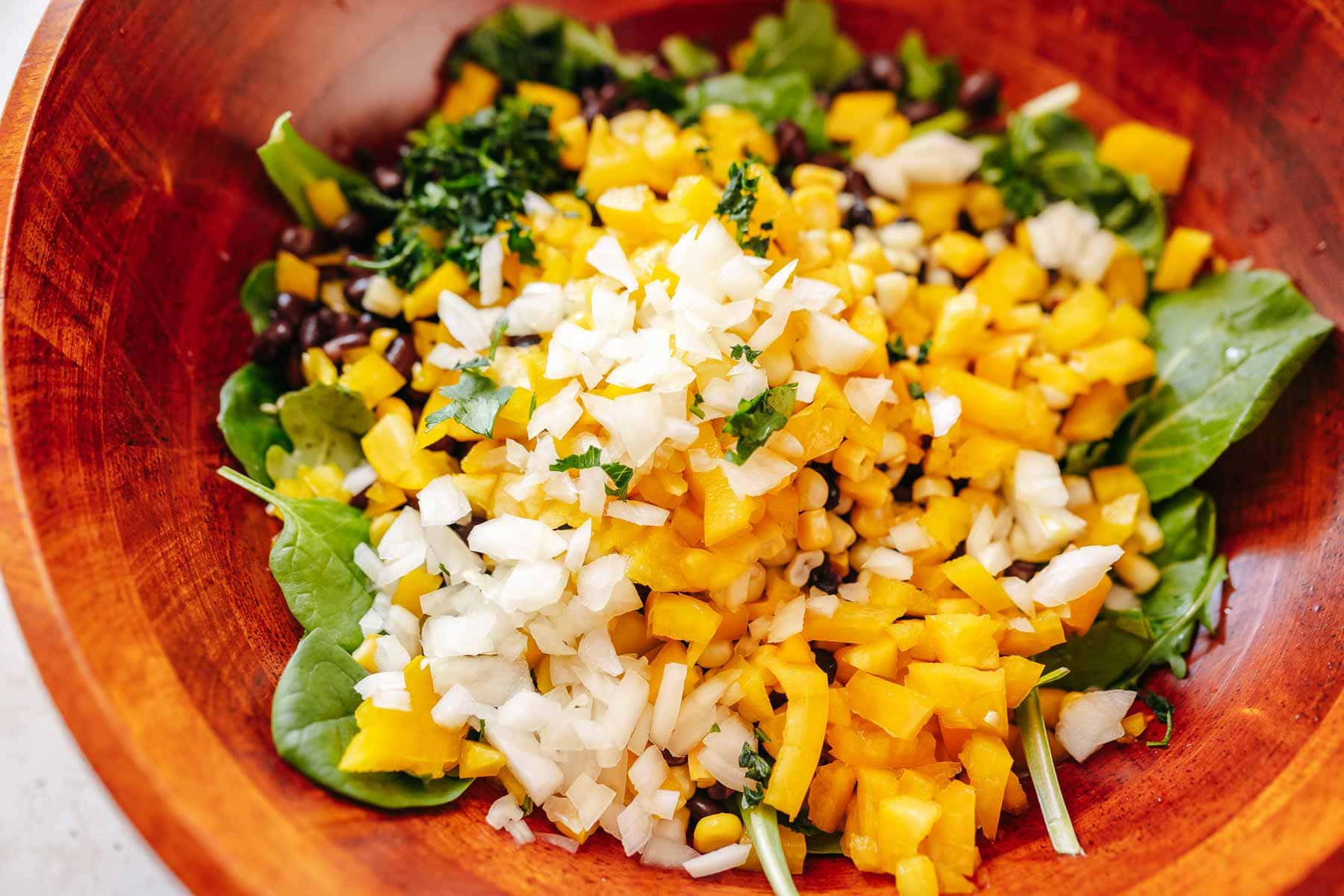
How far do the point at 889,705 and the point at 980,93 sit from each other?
61.9 inches

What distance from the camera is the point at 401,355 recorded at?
204 cm

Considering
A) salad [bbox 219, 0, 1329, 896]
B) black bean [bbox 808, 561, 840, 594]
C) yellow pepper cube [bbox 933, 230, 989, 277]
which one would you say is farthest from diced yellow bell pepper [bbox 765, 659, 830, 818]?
yellow pepper cube [bbox 933, 230, 989, 277]

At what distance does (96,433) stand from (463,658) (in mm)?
746

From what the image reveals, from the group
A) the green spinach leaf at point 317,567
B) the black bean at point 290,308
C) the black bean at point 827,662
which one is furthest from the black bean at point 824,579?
the black bean at point 290,308

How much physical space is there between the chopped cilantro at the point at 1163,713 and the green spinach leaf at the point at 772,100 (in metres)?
1.48

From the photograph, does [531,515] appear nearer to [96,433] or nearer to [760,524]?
[760,524]

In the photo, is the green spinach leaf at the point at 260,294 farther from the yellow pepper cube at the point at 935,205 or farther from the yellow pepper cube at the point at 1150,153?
the yellow pepper cube at the point at 1150,153

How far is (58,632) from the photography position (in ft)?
4.70

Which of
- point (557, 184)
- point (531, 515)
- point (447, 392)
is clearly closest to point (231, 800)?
point (531, 515)

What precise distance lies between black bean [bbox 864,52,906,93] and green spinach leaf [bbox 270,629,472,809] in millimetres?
1889

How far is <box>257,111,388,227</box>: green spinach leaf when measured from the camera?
6.85 ft

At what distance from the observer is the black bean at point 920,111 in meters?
2.47

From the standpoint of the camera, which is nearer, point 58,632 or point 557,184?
point 58,632

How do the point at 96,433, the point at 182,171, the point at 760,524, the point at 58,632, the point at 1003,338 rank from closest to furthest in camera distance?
the point at 58,632 < the point at 96,433 < the point at 760,524 < the point at 182,171 < the point at 1003,338
